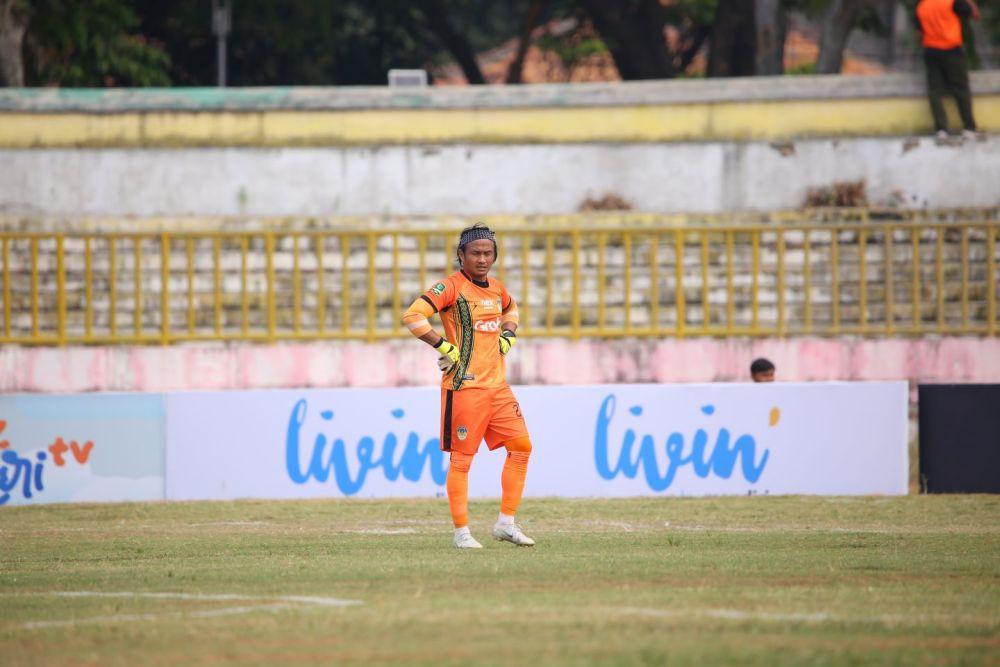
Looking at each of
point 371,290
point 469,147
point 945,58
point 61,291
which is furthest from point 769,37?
point 61,291

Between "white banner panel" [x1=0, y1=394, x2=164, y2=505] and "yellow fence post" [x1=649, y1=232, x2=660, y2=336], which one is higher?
"yellow fence post" [x1=649, y1=232, x2=660, y2=336]

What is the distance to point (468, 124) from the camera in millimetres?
19578

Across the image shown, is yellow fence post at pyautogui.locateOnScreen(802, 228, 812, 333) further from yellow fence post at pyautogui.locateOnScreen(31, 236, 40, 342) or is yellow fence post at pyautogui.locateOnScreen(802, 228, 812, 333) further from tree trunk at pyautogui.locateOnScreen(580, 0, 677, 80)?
tree trunk at pyautogui.locateOnScreen(580, 0, 677, 80)

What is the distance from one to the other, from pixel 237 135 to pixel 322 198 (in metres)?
1.30

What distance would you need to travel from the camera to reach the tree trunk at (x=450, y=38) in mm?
34656

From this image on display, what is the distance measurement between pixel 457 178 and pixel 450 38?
16001 mm

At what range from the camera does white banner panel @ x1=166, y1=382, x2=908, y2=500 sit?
14.0 m

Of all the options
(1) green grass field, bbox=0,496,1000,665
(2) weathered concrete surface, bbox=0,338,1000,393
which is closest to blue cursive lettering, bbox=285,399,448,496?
(1) green grass field, bbox=0,496,1000,665

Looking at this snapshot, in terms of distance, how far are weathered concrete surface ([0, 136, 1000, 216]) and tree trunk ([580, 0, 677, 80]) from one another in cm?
1050

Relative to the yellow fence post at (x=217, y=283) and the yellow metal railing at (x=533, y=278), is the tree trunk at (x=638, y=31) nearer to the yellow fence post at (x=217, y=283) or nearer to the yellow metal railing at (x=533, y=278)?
the yellow metal railing at (x=533, y=278)

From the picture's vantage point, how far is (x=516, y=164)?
19.5 m

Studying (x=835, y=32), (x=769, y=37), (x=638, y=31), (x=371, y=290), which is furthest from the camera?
(x=638, y=31)

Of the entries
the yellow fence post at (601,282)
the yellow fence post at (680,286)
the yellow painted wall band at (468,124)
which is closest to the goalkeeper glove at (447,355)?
the yellow fence post at (601,282)

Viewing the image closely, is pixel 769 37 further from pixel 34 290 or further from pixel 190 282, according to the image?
pixel 34 290
